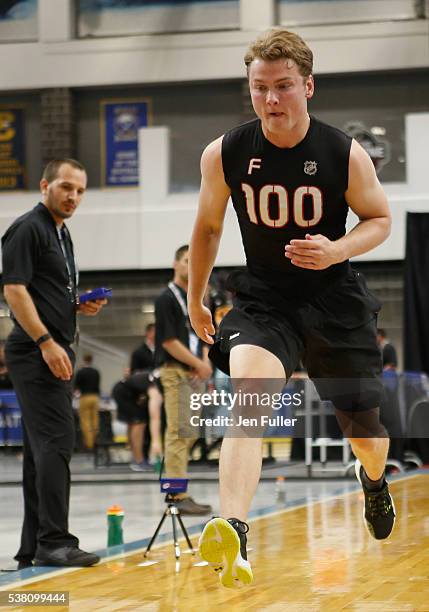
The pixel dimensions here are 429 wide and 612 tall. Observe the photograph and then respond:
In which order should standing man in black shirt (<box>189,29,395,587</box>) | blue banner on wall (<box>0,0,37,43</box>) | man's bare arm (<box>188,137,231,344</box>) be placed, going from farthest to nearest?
blue banner on wall (<box>0,0,37,43</box>), man's bare arm (<box>188,137,231,344</box>), standing man in black shirt (<box>189,29,395,587</box>)

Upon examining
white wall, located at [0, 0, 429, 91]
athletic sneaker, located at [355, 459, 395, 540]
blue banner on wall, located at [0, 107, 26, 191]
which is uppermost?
white wall, located at [0, 0, 429, 91]

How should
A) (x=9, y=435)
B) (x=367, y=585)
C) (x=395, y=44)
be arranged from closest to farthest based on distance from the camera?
(x=367, y=585)
(x=9, y=435)
(x=395, y=44)

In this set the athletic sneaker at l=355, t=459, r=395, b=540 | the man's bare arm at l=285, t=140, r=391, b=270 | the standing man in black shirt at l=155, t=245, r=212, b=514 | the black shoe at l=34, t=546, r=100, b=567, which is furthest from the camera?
the standing man in black shirt at l=155, t=245, r=212, b=514

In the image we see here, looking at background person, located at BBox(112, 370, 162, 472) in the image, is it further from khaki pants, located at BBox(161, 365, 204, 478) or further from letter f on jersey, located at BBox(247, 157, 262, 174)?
letter f on jersey, located at BBox(247, 157, 262, 174)

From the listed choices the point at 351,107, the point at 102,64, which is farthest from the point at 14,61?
the point at 351,107

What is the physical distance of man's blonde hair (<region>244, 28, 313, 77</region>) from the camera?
3.19 meters

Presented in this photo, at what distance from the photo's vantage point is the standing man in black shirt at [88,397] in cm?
1425

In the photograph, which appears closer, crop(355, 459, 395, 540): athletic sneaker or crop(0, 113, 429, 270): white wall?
crop(355, 459, 395, 540): athletic sneaker

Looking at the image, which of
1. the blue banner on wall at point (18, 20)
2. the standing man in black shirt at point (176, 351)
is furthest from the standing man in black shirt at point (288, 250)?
the blue banner on wall at point (18, 20)

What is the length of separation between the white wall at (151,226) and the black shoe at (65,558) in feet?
35.9

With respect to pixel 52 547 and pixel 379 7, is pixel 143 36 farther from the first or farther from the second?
pixel 52 547

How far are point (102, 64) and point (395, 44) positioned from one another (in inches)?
195

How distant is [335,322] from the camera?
138 inches

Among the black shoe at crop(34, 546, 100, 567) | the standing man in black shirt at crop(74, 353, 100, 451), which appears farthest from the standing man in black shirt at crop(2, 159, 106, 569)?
the standing man in black shirt at crop(74, 353, 100, 451)
